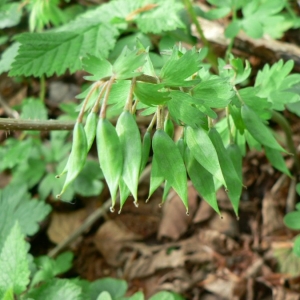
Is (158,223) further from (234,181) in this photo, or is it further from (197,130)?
(197,130)

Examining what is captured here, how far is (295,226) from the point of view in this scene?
1.88 metres

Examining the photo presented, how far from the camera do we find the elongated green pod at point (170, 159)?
3.79 feet

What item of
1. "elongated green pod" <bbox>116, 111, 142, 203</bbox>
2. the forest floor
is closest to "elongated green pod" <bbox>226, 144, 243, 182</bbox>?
"elongated green pod" <bbox>116, 111, 142, 203</bbox>

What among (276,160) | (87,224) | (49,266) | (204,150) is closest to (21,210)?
(49,266)

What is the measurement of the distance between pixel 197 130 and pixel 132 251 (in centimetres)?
161

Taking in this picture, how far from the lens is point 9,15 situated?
2.80 m

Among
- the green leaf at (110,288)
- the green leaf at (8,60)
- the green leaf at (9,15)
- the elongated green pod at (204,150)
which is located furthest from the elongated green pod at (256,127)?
the green leaf at (9,15)

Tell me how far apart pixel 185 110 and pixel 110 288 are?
119 centimetres

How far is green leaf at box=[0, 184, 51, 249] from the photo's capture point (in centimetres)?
216

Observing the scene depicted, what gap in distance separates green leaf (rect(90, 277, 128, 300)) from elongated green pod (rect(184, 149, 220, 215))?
3.31ft

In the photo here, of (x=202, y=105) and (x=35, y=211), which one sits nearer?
(x=202, y=105)

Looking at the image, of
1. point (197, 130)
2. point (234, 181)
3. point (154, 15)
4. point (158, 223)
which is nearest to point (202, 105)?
point (197, 130)

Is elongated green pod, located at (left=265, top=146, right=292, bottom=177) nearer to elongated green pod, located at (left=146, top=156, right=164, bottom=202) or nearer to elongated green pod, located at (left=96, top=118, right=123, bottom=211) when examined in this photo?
elongated green pod, located at (left=146, top=156, right=164, bottom=202)

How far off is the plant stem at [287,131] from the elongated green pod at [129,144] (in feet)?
2.95
